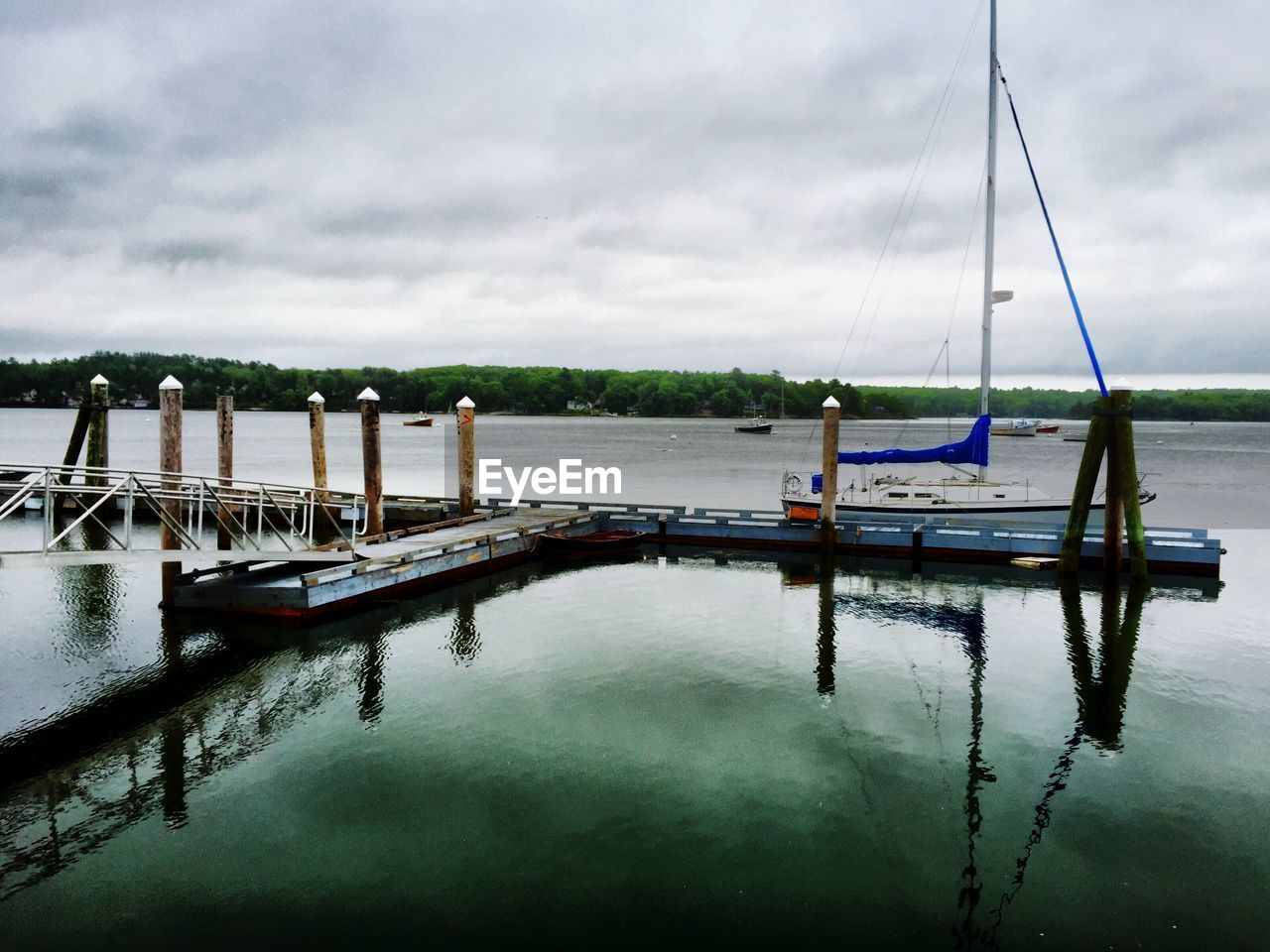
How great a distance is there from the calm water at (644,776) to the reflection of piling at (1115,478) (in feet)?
10.3

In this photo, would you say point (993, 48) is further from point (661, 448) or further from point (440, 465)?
point (661, 448)

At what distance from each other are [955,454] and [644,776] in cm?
2396

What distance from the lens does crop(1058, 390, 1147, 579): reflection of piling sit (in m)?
21.9

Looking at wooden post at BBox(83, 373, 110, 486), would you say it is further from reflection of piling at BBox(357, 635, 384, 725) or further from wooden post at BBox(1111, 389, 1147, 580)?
wooden post at BBox(1111, 389, 1147, 580)

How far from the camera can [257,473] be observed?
64438 mm

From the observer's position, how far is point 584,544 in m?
25.4

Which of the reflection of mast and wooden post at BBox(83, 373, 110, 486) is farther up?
wooden post at BBox(83, 373, 110, 486)

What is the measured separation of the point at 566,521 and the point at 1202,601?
1901cm

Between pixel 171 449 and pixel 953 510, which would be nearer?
pixel 171 449

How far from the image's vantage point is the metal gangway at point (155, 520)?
11.9 metres

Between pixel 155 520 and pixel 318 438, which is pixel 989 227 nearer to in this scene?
pixel 318 438

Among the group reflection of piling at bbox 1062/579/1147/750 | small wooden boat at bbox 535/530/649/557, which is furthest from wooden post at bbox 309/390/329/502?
reflection of piling at bbox 1062/579/1147/750

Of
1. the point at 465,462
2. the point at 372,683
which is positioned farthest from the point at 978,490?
the point at 372,683

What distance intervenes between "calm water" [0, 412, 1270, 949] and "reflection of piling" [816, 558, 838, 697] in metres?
0.13
